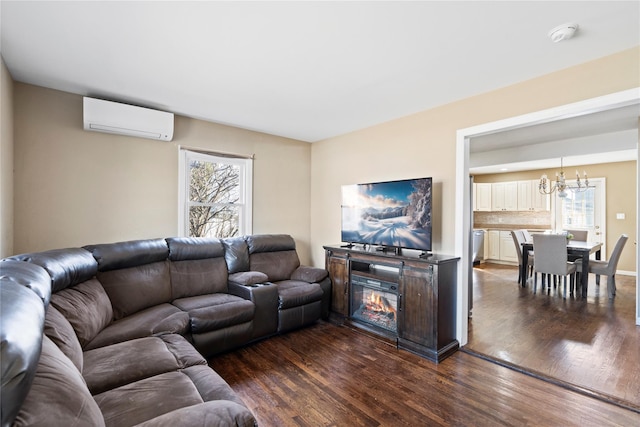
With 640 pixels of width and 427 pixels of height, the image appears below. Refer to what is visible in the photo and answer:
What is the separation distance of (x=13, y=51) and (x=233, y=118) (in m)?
1.92

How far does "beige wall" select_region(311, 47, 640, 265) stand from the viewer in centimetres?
228

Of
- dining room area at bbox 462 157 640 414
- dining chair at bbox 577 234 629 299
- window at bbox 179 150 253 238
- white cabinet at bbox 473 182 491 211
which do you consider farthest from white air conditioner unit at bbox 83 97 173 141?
white cabinet at bbox 473 182 491 211

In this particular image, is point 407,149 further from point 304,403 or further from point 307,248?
point 304,403

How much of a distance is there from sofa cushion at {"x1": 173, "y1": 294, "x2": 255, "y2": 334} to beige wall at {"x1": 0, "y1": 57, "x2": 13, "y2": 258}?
142cm

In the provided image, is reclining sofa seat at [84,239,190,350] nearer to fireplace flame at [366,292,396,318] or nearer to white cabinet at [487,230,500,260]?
fireplace flame at [366,292,396,318]

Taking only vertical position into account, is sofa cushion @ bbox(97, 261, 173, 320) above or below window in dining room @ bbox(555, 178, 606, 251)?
below

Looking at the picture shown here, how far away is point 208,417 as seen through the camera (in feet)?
3.87

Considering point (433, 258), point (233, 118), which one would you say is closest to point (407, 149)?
point (433, 258)

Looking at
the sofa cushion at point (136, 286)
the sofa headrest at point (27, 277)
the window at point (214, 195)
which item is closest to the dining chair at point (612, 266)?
the window at point (214, 195)

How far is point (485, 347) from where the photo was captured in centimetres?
296

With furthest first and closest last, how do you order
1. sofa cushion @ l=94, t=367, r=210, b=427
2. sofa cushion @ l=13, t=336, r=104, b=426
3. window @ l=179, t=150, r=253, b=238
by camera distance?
window @ l=179, t=150, r=253, b=238, sofa cushion @ l=94, t=367, r=210, b=427, sofa cushion @ l=13, t=336, r=104, b=426

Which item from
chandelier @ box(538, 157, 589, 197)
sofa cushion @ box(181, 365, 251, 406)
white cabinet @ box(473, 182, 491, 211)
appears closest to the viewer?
sofa cushion @ box(181, 365, 251, 406)

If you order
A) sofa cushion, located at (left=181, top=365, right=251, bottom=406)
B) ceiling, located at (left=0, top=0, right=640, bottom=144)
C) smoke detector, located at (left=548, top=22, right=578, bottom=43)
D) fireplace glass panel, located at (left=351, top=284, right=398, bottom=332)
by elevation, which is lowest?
fireplace glass panel, located at (left=351, top=284, right=398, bottom=332)

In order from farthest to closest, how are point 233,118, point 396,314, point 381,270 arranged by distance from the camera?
point 233,118, point 381,270, point 396,314
